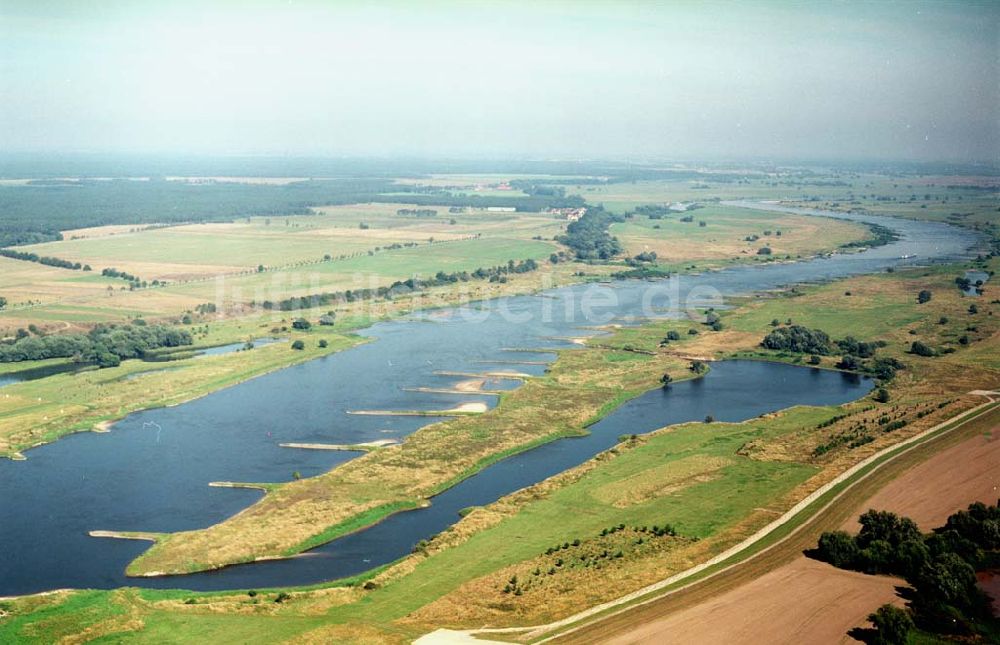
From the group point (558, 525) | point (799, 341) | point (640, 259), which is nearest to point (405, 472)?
point (558, 525)

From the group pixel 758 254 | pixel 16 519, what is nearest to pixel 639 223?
pixel 758 254

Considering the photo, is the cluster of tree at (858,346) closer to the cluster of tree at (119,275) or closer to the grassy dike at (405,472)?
the grassy dike at (405,472)

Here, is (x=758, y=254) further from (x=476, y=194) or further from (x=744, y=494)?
(x=476, y=194)

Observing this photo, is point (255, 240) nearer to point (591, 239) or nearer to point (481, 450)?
point (591, 239)

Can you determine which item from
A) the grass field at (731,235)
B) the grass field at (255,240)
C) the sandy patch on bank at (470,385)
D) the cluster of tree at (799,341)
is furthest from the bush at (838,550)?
the grass field at (731,235)

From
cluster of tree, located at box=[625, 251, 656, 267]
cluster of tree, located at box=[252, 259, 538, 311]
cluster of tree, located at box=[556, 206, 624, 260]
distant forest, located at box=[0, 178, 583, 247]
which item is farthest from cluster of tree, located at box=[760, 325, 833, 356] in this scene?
distant forest, located at box=[0, 178, 583, 247]
